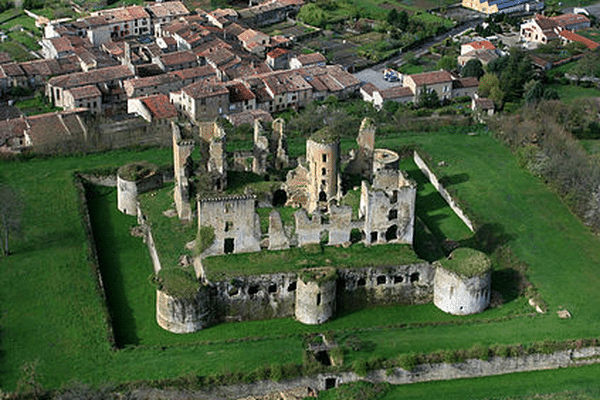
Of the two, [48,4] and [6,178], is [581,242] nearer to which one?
[6,178]

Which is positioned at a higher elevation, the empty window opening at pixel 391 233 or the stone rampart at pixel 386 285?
the empty window opening at pixel 391 233

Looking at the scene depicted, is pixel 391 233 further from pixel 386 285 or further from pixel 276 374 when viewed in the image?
pixel 276 374

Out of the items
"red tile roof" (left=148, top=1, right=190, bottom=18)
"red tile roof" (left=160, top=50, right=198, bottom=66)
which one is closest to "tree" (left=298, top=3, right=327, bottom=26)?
"red tile roof" (left=148, top=1, right=190, bottom=18)

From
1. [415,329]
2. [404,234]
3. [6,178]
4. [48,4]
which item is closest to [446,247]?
[404,234]

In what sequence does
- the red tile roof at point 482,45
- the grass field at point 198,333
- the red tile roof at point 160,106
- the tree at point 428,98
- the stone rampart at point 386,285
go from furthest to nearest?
the red tile roof at point 482,45
the tree at point 428,98
the red tile roof at point 160,106
the stone rampart at point 386,285
the grass field at point 198,333

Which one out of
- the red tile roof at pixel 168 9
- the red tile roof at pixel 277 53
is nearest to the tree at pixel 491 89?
the red tile roof at pixel 277 53

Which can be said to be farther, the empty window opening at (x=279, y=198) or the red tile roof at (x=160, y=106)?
the red tile roof at (x=160, y=106)

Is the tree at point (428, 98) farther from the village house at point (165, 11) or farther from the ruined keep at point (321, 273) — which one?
the village house at point (165, 11)
